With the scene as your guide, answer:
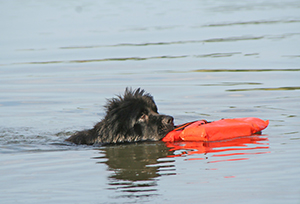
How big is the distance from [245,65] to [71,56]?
6.46 m

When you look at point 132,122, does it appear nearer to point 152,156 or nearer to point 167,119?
point 167,119

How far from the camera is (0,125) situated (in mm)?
10703

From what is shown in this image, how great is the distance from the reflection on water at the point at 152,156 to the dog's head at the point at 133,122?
0.65 feet

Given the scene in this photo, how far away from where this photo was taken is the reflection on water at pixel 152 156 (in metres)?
6.07

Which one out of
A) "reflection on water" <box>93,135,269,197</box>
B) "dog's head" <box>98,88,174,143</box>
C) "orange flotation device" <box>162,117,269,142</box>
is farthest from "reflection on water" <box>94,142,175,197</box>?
"orange flotation device" <box>162,117,269,142</box>

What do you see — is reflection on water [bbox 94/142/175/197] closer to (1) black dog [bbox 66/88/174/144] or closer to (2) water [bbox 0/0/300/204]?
(2) water [bbox 0/0/300/204]

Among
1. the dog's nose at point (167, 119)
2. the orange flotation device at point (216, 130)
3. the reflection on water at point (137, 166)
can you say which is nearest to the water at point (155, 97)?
the reflection on water at point (137, 166)

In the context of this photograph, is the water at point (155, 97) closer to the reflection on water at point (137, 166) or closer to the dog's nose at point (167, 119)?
the reflection on water at point (137, 166)

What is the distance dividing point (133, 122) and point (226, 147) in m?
1.63

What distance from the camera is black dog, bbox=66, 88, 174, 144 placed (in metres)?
8.38

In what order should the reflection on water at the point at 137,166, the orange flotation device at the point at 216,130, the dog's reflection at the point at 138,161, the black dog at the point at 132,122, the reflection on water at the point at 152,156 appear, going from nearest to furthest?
1. the reflection on water at the point at 137,166
2. the reflection on water at the point at 152,156
3. the dog's reflection at the point at 138,161
4. the orange flotation device at the point at 216,130
5. the black dog at the point at 132,122

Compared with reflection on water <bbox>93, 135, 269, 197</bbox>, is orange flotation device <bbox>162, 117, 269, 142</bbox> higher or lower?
higher

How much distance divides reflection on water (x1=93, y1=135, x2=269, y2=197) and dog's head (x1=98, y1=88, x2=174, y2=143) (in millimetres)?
199

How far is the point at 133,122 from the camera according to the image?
841 cm
